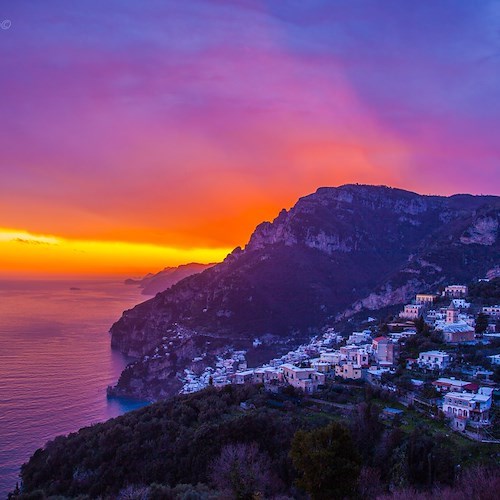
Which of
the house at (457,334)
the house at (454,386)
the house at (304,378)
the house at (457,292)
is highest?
the house at (457,292)

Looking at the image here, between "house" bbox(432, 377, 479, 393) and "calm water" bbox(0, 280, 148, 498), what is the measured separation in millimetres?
20881

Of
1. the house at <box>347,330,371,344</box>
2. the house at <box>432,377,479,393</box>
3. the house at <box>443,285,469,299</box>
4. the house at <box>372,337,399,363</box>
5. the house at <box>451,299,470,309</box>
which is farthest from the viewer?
the house at <box>443,285,469,299</box>

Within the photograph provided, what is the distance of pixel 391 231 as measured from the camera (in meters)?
103

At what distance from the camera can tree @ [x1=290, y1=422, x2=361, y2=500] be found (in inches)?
475

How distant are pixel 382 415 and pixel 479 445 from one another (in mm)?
4309

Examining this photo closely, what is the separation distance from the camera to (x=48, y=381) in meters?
45.9

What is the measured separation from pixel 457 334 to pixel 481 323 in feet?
11.9

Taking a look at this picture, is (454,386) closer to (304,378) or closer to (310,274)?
(304,378)

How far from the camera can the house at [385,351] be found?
29.1 metres

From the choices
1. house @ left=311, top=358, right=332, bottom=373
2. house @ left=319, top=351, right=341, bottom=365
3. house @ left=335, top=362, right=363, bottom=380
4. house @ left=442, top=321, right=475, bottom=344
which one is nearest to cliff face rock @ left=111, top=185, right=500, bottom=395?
house @ left=319, top=351, right=341, bottom=365

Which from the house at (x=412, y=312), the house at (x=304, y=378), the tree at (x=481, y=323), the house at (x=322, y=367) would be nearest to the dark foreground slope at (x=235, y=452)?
the house at (x=304, y=378)

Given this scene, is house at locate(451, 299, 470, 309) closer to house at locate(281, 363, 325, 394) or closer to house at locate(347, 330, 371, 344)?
house at locate(347, 330, 371, 344)

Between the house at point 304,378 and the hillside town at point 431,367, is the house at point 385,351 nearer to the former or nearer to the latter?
the hillside town at point 431,367

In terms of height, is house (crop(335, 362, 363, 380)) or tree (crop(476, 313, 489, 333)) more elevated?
tree (crop(476, 313, 489, 333))
